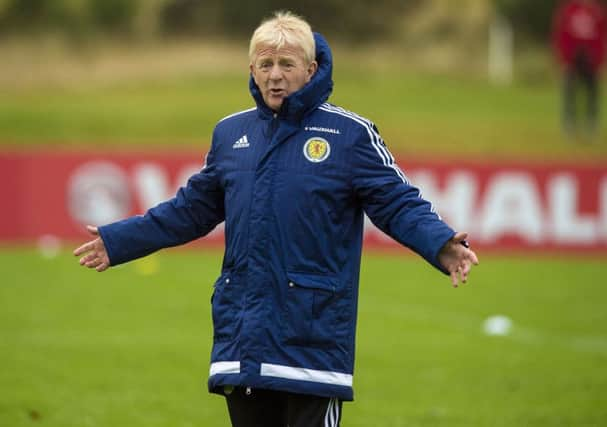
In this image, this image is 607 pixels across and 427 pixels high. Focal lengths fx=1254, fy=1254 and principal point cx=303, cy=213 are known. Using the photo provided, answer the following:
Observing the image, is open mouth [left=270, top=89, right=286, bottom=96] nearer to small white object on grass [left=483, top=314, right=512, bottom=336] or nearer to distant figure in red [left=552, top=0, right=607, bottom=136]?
small white object on grass [left=483, top=314, right=512, bottom=336]

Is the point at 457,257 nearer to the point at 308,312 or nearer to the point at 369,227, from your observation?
the point at 308,312

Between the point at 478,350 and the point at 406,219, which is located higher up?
the point at 406,219

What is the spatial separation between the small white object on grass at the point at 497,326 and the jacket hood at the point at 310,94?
834 cm

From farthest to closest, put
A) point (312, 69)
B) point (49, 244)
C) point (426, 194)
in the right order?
1. point (49, 244)
2. point (426, 194)
3. point (312, 69)

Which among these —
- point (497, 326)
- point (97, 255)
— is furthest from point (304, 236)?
point (497, 326)

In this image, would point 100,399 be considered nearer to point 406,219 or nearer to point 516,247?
point 406,219

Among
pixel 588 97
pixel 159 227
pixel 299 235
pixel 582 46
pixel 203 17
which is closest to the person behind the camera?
pixel 299 235

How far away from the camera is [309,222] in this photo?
534cm

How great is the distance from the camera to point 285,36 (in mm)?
5359

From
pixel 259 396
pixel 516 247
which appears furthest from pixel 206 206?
pixel 516 247

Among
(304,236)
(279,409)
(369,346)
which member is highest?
(304,236)

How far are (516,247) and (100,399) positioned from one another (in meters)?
12.5

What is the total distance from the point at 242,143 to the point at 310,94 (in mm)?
389

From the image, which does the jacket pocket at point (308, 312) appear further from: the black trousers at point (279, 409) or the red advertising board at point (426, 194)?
the red advertising board at point (426, 194)
